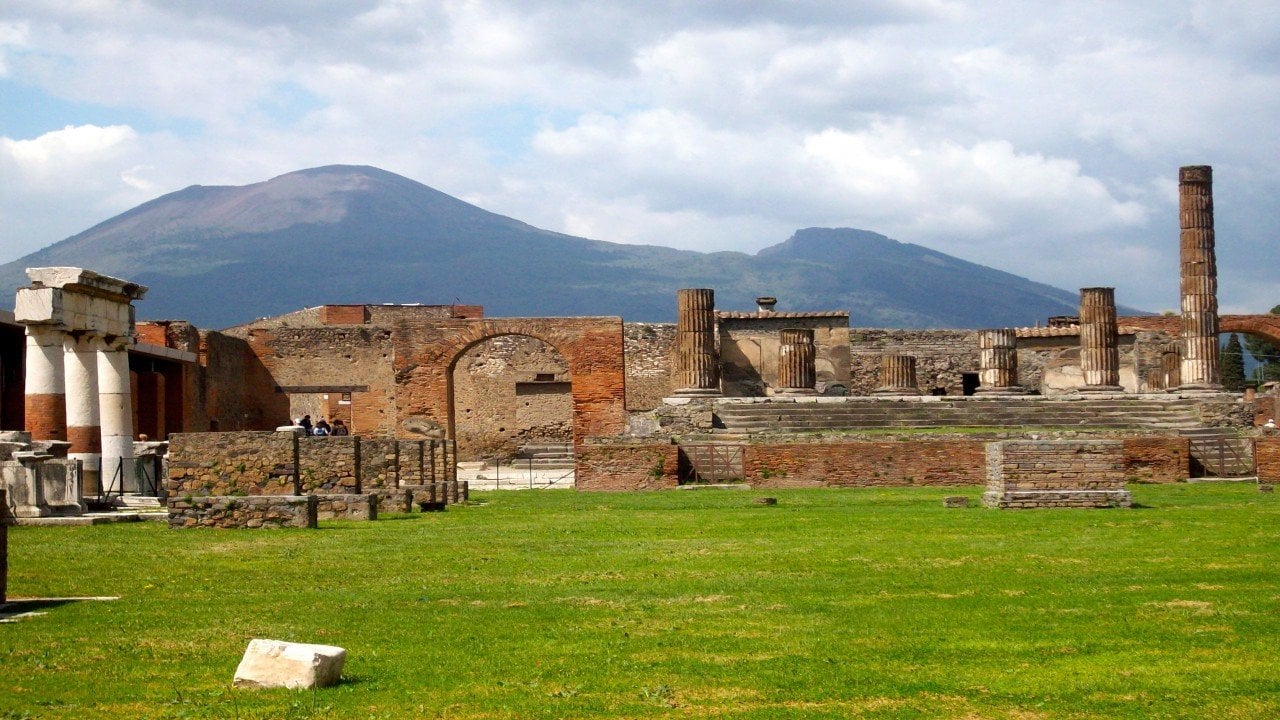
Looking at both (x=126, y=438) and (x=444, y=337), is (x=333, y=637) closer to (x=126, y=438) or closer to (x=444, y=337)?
(x=126, y=438)

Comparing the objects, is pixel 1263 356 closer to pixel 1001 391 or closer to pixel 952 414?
pixel 1001 391

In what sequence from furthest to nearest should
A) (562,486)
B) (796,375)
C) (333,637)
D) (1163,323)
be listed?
1. (1163,323)
2. (796,375)
3. (562,486)
4. (333,637)

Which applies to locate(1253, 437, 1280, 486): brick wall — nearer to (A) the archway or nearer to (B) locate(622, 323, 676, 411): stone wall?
(A) the archway

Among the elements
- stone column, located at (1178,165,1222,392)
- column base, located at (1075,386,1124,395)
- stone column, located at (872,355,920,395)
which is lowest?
column base, located at (1075,386,1124,395)

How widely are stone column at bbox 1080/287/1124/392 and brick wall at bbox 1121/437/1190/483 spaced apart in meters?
9.64

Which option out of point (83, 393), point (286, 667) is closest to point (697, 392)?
point (83, 393)

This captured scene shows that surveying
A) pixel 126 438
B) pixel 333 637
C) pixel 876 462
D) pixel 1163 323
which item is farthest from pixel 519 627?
pixel 1163 323

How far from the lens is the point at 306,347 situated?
42281mm

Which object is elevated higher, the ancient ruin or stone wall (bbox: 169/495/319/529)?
the ancient ruin

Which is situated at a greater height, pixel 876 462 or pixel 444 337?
pixel 444 337

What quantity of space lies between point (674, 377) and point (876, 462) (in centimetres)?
1948

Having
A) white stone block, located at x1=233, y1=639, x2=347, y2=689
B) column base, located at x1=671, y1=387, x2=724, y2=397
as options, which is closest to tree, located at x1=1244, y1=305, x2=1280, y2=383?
column base, located at x1=671, y1=387, x2=724, y2=397

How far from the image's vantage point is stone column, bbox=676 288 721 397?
33.5 metres

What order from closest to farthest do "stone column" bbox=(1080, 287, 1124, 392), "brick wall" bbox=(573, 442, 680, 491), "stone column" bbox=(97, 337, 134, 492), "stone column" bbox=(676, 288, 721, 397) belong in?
"stone column" bbox=(97, 337, 134, 492) → "brick wall" bbox=(573, 442, 680, 491) → "stone column" bbox=(676, 288, 721, 397) → "stone column" bbox=(1080, 287, 1124, 392)
